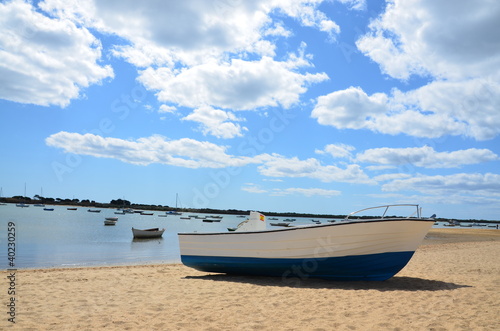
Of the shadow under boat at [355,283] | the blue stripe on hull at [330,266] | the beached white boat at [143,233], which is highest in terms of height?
the blue stripe on hull at [330,266]

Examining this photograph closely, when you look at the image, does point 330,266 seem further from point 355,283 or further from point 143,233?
point 143,233

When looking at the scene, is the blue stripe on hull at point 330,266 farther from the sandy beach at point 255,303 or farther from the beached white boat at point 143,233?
the beached white boat at point 143,233

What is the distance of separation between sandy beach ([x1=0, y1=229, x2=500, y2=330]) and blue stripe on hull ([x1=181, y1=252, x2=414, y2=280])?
203 millimetres

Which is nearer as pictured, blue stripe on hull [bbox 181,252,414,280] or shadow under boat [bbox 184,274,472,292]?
shadow under boat [bbox 184,274,472,292]

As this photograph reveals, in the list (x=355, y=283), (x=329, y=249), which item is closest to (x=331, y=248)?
(x=329, y=249)

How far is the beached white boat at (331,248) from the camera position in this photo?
8.49 meters

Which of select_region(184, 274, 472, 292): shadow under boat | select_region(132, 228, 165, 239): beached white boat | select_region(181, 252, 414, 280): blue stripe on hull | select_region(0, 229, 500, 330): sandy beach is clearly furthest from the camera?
select_region(132, 228, 165, 239): beached white boat

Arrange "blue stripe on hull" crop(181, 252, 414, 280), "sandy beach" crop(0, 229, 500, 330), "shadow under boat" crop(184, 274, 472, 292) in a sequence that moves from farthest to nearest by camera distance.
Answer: "blue stripe on hull" crop(181, 252, 414, 280) → "shadow under boat" crop(184, 274, 472, 292) → "sandy beach" crop(0, 229, 500, 330)

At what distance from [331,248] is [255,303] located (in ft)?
8.34

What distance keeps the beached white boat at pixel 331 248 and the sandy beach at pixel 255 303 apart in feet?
0.94

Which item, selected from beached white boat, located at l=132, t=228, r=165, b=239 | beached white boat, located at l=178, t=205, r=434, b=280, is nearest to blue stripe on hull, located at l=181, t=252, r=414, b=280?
beached white boat, located at l=178, t=205, r=434, b=280

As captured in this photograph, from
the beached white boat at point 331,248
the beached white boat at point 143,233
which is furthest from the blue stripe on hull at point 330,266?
the beached white boat at point 143,233

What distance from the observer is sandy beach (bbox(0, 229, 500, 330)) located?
5555mm

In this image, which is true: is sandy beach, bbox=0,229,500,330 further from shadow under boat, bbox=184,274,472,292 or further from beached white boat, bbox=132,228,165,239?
beached white boat, bbox=132,228,165,239
